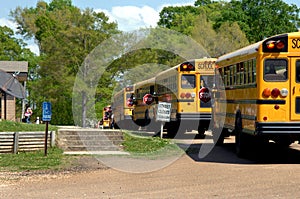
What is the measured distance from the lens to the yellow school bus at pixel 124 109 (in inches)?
1585

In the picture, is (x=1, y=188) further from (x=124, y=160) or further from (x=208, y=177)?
(x=124, y=160)

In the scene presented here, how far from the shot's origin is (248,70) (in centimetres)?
1586

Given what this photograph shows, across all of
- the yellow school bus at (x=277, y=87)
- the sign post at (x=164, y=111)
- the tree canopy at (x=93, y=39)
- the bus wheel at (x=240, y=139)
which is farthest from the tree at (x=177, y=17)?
the yellow school bus at (x=277, y=87)

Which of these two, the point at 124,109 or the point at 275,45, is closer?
the point at 275,45

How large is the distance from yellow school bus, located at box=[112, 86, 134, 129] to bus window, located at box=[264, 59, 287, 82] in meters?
24.0

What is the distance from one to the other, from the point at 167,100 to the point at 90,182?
46.1 feet

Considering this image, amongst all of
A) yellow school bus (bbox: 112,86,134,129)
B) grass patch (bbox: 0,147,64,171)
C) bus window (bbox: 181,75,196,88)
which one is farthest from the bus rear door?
yellow school bus (bbox: 112,86,134,129)

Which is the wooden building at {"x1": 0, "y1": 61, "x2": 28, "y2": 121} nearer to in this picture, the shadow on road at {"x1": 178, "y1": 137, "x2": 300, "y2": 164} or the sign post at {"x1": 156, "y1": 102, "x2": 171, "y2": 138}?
the sign post at {"x1": 156, "y1": 102, "x2": 171, "y2": 138}

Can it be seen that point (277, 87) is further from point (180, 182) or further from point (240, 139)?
point (180, 182)

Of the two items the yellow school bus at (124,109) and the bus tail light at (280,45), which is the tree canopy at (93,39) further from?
the bus tail light at (280,45)

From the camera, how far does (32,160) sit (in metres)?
17.0

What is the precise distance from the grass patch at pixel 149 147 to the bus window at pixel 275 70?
469 cm

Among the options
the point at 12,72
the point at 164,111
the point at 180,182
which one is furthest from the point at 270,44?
the point at 12,72

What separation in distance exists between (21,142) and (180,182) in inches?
312
